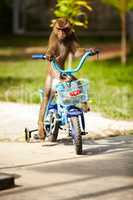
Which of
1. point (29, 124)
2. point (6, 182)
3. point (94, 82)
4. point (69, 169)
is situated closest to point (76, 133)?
point (69, 169)

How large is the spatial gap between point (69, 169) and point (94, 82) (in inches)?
383

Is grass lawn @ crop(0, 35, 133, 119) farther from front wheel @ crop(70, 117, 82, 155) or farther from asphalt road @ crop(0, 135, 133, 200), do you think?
front wheel @ crop(70, 117, 82, 155)

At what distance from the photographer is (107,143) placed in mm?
10664

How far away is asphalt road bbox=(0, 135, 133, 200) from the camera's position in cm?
774

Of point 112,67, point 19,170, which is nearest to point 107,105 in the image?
point 19,170

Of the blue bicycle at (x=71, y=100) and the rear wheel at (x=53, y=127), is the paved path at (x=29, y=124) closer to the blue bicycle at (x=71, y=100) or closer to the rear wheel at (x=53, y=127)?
the rear wheel at (x=53, y=127)

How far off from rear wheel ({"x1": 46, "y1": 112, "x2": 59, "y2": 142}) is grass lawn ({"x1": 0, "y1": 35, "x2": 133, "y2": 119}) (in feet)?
8.21

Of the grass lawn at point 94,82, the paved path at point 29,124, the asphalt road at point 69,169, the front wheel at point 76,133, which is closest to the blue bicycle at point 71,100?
the front wheel at point 76,133

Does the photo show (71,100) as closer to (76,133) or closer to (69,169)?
(76,133)

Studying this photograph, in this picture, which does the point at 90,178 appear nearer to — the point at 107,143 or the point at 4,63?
the point at 107,143

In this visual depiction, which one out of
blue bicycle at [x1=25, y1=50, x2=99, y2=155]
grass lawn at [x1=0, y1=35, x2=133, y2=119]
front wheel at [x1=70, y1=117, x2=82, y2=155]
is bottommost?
front wheel at [x1=70, y1=117, x2=82, y2=155]

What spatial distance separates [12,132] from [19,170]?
278 cm

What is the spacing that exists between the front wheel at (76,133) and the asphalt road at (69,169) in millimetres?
100

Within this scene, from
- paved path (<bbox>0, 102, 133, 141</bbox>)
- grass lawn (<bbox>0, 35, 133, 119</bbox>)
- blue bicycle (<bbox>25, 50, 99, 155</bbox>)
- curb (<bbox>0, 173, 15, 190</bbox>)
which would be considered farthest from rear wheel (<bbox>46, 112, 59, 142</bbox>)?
grass lawn (<bbox>0, 35, 133, 119</bbox>)
